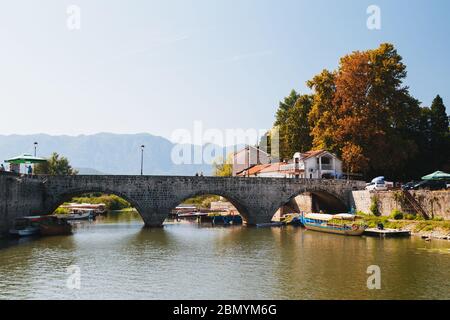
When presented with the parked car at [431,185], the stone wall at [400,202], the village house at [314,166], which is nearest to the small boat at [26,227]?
the village house at [314,166]

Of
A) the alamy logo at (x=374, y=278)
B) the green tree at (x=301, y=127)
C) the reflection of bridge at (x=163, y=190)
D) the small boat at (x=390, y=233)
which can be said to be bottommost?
the alamy logo at (x=374, y=278)

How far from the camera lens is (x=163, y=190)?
5400cm

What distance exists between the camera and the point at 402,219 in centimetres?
5028

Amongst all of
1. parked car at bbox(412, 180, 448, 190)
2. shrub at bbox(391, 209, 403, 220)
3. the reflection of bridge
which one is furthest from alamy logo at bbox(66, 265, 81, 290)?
parked car at bbox(412, 180, 448, 190)

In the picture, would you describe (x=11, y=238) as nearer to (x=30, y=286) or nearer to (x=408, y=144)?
(x=30, y=286)

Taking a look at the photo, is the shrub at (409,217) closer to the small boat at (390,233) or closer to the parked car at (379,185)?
the small boat at (390,233)

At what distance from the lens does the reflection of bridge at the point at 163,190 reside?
48.3 meters

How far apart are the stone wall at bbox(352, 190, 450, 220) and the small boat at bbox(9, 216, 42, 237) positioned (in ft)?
125

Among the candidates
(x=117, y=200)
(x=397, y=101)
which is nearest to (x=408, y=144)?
(x=397, y=101)

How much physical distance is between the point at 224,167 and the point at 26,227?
5721cm

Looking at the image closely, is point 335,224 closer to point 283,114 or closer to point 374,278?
point 374,278

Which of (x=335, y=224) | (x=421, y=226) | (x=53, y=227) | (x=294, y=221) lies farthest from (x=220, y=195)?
(x=421, y=226)

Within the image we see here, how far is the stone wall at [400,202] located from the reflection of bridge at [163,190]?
9.86ft

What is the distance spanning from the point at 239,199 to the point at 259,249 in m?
19.4
